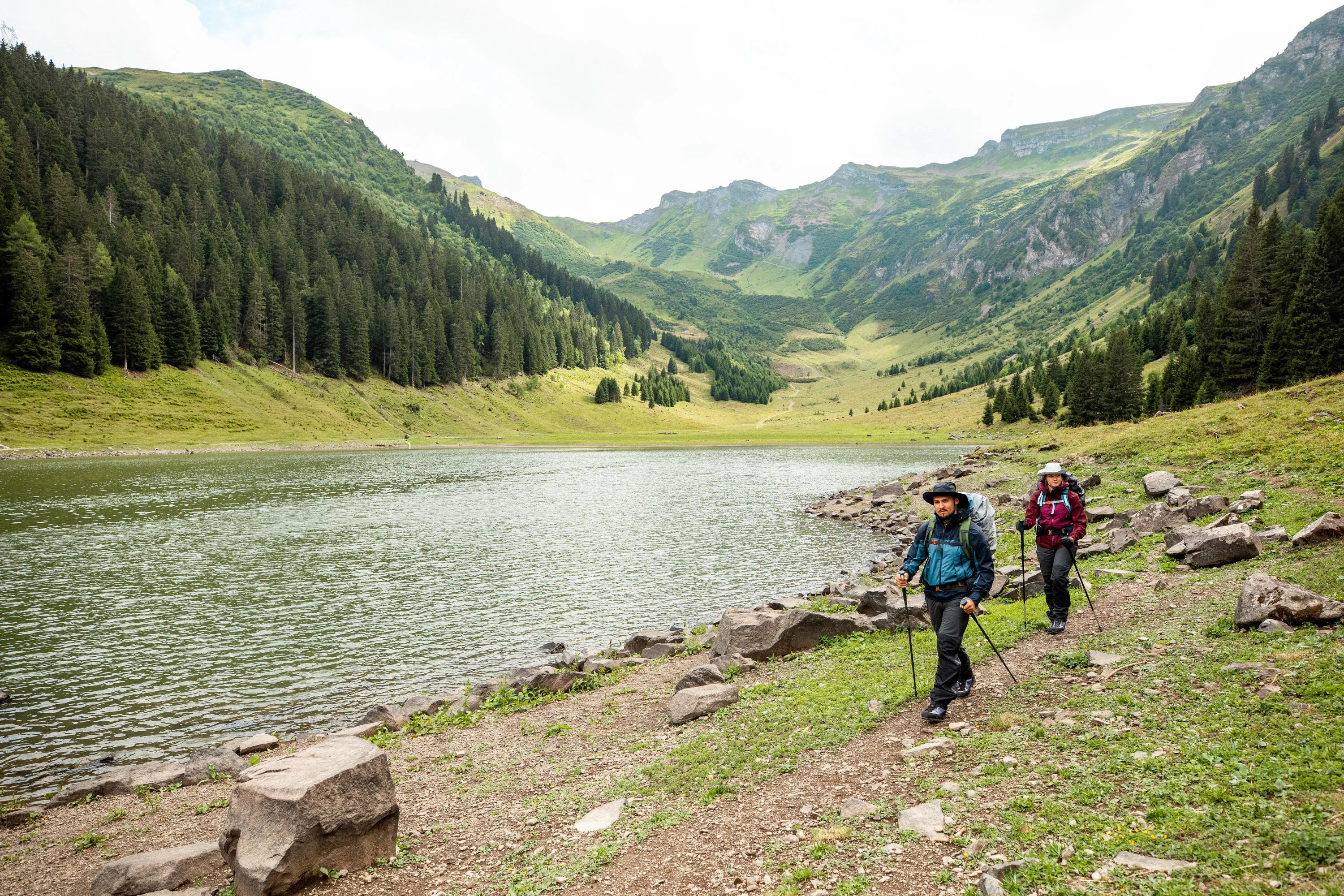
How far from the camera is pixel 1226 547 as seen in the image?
1739cm

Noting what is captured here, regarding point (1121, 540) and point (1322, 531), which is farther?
point (1121, 540)

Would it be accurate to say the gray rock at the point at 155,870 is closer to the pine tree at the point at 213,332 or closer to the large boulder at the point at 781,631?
the large boulder at the point at 781,631

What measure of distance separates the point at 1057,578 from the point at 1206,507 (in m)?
12.2

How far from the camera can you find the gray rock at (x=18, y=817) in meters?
13.5

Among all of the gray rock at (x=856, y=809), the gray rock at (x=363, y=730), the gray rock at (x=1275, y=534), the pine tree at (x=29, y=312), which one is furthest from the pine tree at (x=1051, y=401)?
the pine tree at (x=29, y=312)

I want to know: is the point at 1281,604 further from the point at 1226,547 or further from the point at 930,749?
the point at 930,749

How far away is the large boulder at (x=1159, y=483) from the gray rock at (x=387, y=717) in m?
31.6

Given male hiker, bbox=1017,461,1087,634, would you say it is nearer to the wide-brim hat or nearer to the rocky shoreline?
the rocky shoreline

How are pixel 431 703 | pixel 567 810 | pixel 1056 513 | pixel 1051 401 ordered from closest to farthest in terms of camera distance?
pixel 567 810, pixel 1056 513, pixel 431 703, pixel 1051 401

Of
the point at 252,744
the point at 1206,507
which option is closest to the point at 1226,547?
the point at 1206,507

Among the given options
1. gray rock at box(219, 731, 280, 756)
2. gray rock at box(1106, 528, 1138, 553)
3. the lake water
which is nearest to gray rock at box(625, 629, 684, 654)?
the lake water

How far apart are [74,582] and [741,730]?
117 feet

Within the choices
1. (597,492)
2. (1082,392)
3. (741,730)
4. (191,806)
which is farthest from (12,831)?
(1082,392)

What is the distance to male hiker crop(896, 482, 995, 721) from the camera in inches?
461
